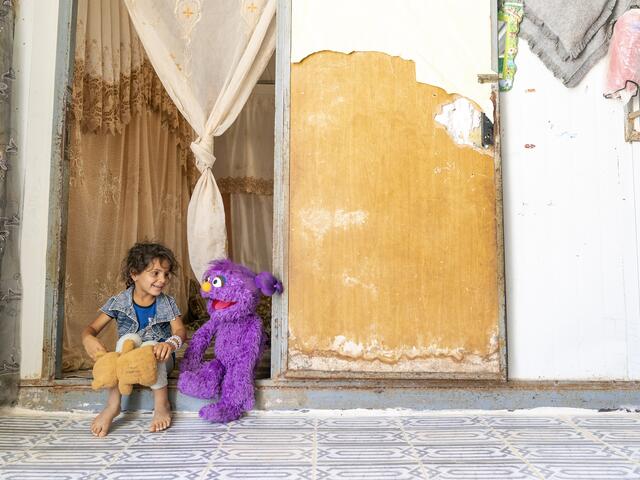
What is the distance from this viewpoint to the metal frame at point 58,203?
2561mm

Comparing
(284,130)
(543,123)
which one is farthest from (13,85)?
(543,123)

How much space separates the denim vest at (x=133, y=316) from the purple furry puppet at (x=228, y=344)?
0.16 meters

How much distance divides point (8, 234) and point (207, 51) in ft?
4.14

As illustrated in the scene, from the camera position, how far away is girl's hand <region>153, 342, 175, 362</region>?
2.34 metres

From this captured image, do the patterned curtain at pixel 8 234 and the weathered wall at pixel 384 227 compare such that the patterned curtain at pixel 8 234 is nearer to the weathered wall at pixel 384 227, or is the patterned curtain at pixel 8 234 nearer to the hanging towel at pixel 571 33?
the weathered wall at pixel 384 227

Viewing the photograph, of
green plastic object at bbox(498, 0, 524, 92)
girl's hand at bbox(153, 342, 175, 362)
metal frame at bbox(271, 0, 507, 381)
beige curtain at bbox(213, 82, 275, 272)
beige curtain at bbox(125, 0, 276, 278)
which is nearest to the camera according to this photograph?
girl's hand at bbox(153, 342, 175, 362)

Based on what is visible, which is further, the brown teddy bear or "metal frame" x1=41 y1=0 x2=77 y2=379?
"metal frame" x1=41 y1=0 x2=77 y2=379

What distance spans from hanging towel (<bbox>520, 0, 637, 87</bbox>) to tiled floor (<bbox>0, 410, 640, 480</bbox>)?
155 centimetres

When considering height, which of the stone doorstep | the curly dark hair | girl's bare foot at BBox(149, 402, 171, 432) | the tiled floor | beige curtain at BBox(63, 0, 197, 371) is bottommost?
the tiled floor

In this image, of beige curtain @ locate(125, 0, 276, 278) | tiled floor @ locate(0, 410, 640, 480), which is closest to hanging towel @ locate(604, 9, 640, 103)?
tiled floor @ locate(0, 410, 640, 480)

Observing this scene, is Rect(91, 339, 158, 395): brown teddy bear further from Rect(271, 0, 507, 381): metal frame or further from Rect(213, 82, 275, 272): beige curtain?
Rect(213, 82, 275, 272): beige curtain

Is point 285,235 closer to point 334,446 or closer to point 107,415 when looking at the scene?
point 334,446

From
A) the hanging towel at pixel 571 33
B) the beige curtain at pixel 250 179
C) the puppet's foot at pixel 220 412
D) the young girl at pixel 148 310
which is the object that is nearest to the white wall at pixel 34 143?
the young girl at pixel 148 310

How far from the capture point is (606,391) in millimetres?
2510
